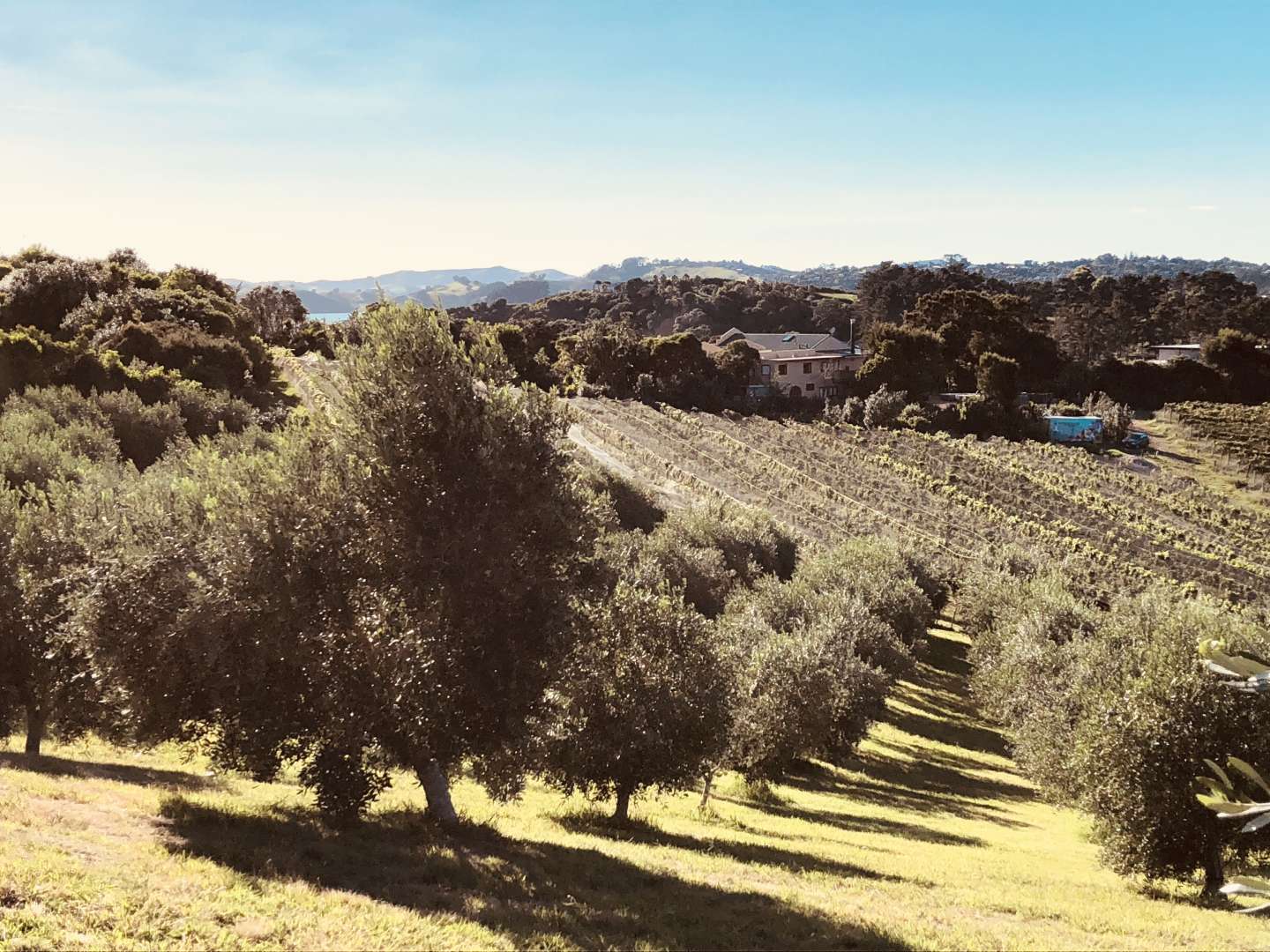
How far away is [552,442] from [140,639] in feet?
31.8

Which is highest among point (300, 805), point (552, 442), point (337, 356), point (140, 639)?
point (337, 356)

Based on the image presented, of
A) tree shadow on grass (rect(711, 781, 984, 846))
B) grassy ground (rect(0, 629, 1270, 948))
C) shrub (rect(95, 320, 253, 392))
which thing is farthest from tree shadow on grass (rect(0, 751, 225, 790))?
shrub (rect(95, 320, 253, 392))

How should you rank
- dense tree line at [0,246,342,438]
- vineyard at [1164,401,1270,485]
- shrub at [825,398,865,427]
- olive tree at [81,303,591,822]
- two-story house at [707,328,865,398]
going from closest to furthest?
olive tree at [81,303,591,822] → dense tree line at [0,246,342,438] → vineyard at [1164,401,1270,485] → shrub at [825,398,865,427] → two-story house at [707,328,865,398]

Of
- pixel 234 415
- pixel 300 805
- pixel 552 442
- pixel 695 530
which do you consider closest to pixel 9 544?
pixel 300 805

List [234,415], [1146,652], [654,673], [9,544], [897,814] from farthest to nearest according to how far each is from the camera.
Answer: [234,415]
[897,814]
[1146,652]
[654,673]
[9,544]

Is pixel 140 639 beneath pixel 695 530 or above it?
above

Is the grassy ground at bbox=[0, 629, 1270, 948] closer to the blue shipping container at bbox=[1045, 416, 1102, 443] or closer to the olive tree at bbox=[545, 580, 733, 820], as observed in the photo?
the olive tree at bbox=[545, 580, 733, 820]

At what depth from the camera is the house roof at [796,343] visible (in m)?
156

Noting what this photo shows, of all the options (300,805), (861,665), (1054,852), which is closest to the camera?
(300,805)

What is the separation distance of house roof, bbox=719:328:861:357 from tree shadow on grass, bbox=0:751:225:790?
446ft

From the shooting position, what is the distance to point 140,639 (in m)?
18.1

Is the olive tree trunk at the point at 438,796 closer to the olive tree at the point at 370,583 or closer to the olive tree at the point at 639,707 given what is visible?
the olive tree at the point at 370,583

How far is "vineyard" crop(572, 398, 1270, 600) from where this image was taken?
265 feet

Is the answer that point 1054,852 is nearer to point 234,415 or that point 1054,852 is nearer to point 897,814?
point 897,814
